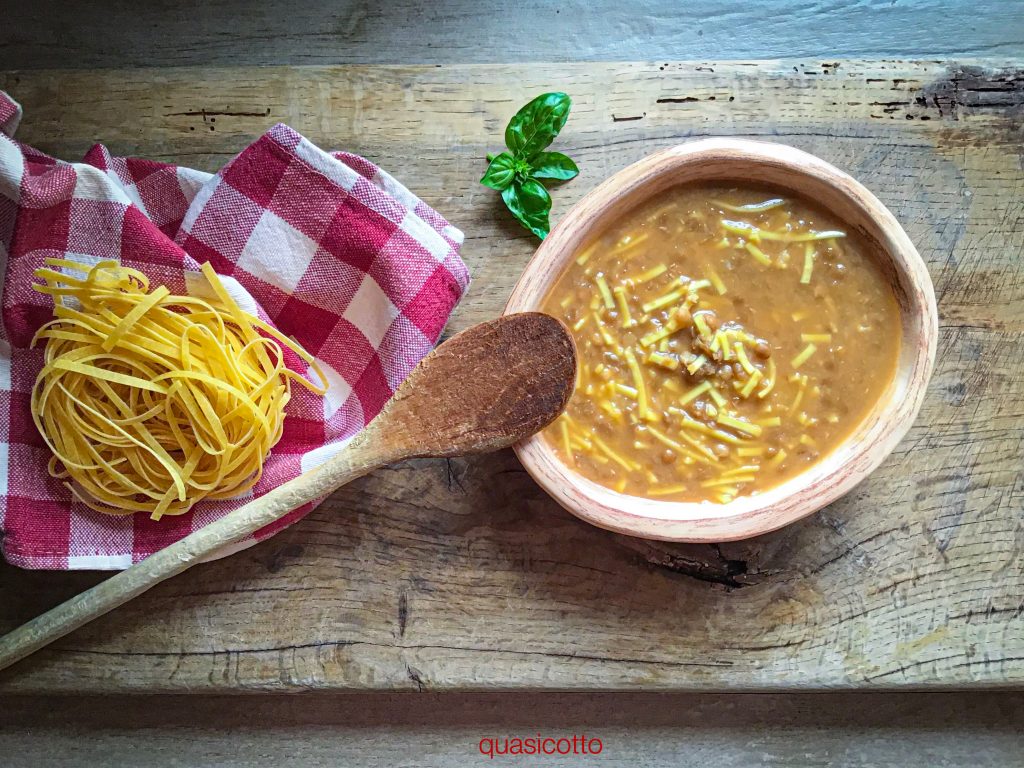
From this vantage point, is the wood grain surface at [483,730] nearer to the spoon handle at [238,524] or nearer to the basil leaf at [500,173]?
the spoon handle at [238,524]

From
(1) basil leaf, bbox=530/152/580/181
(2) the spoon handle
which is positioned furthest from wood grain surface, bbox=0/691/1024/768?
(1) basil leaf, bbox=530/152/580/181

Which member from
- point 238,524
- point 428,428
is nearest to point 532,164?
point 428,428

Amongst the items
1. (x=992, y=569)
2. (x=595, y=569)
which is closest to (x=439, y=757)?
(x=595, y=569)

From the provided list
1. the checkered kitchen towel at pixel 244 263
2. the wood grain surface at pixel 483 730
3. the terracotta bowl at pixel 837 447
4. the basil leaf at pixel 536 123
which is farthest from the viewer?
the wood grain surface at pixel 483 730

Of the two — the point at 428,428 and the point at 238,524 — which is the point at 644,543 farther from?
the point at 238,524

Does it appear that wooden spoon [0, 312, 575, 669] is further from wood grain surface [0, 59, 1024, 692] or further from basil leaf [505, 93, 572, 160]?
basil leaf [505, 93, 572, 160]

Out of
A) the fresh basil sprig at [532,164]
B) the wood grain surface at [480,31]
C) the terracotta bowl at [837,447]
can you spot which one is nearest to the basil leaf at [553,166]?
the fresh basil sprig at [532,164]
